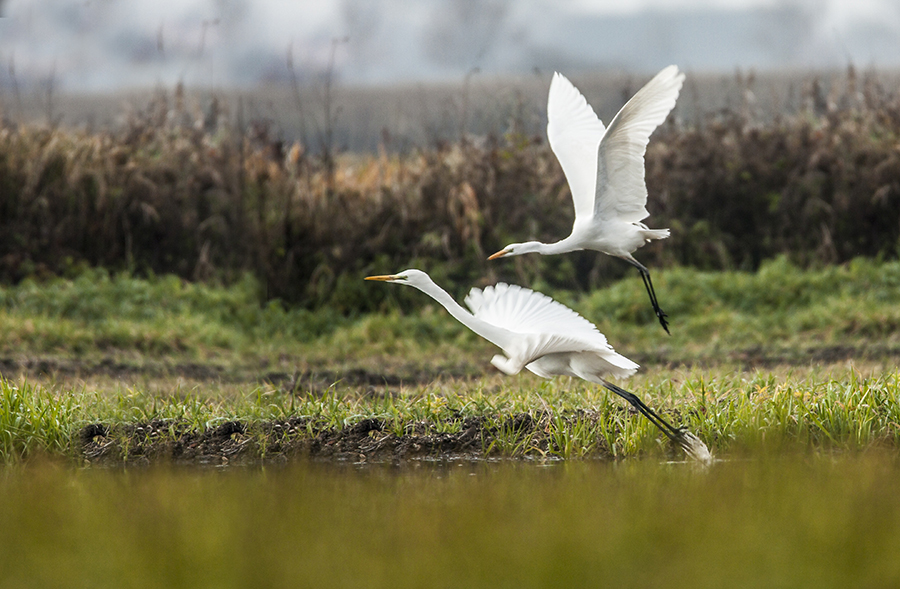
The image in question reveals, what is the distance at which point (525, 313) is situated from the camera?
13.1ft

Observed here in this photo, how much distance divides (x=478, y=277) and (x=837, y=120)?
14.2 feet

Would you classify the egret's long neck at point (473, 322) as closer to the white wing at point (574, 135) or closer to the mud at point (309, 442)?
the mud at point (309, 442)

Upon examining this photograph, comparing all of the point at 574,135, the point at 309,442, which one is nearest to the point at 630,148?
the point at 574,135

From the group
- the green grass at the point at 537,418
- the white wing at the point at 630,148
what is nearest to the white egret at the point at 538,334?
the green grass at the point at 537,418

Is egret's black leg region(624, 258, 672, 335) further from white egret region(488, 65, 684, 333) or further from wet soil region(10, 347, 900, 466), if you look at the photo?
wet soil region(10, 347, 900, 466)

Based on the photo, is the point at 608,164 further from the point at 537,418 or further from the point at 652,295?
the point at 537,418

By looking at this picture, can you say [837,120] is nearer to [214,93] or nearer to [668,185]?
[668,185]

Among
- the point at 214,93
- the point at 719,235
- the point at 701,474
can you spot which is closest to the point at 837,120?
the point at 719,235

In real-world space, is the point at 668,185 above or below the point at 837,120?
below

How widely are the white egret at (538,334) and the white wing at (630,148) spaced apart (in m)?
0.66

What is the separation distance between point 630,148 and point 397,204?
5.65m

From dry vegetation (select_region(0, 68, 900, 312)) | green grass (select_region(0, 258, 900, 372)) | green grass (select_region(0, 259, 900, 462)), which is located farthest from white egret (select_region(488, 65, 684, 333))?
dry vegetation (select_region(0, 68, 900, 312))

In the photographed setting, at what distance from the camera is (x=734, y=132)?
1030 centimetres

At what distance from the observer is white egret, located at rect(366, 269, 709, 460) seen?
376 centimetres
